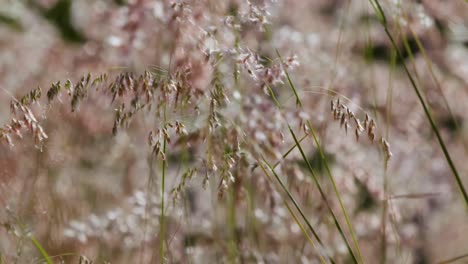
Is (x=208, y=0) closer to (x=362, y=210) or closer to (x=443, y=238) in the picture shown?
(x=362, y=210)

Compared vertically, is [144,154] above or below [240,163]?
above

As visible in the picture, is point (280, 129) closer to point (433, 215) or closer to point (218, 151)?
point (218, 151)

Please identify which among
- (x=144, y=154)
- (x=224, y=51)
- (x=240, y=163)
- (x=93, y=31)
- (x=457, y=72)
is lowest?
(x=240, y=163)

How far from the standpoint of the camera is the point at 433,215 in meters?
3.26

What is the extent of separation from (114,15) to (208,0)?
Result: 169 cm

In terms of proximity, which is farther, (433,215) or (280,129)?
(433,215)

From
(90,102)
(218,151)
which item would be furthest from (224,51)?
(90,102)

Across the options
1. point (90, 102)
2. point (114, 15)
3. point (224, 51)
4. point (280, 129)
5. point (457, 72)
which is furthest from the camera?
point (457, 72)

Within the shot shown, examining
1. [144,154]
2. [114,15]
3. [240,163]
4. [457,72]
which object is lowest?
[240,163]

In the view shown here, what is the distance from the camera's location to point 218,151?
1.31m

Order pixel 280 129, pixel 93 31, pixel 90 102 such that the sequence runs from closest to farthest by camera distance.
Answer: pixel 280 129, pixel 90 102, pixel 93 31

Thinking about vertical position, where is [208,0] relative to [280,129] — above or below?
above

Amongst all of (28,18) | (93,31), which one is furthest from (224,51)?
(28,18)

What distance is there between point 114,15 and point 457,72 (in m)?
1.64
